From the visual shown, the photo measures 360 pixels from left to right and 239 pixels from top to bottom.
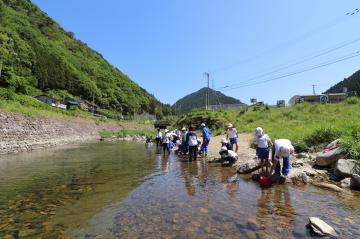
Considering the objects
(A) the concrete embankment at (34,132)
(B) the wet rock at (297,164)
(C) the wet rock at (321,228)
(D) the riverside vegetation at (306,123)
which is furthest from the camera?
(A) the concrete embankment at (34,132)

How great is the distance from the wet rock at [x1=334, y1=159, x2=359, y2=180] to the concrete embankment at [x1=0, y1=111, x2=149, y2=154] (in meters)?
23.9

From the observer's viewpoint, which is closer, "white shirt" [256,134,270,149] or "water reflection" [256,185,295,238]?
"water reflection" [256,185,295,238]

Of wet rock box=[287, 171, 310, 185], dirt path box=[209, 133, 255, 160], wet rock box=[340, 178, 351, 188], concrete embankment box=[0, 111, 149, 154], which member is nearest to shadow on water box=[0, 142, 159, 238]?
dirt path box=[209, 133, 255, 160]

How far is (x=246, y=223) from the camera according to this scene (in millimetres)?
7168

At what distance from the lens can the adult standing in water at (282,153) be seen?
36.1 feet

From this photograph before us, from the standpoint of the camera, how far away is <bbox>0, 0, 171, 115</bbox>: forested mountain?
75.3 m

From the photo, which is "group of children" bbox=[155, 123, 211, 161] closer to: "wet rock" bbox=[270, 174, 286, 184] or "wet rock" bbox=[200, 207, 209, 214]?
"wet rock" bbox=[270, 174, 286, 184]

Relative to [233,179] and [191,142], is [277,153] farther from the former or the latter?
[191,142]

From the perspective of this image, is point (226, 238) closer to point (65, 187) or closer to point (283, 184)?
point (283, 184)

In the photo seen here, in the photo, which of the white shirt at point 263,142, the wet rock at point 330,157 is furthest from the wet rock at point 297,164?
the white shirt at point 263,142

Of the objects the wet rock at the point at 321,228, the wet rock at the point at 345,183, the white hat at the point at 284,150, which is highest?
the white hat at the point at 284,150

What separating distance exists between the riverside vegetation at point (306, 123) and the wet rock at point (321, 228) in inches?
252

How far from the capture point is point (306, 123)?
1144 inches

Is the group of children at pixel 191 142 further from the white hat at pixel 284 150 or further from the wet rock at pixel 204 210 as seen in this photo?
the wet rock at pixel 204 210
